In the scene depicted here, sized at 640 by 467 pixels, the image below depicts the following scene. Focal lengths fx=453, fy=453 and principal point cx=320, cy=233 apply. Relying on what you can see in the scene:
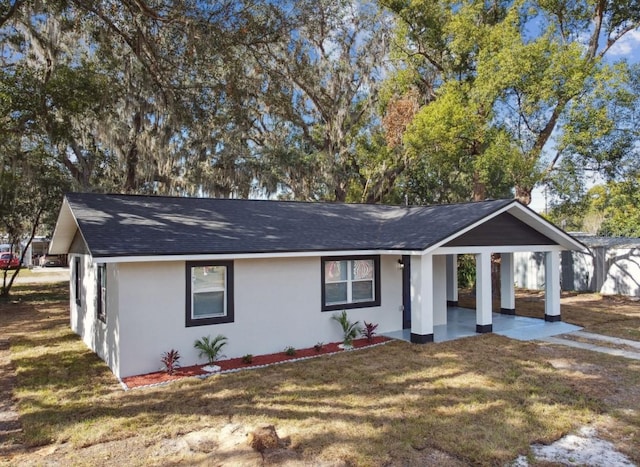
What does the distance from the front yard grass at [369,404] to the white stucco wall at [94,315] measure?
347 mm

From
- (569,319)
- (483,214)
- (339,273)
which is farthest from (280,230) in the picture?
(569,319)

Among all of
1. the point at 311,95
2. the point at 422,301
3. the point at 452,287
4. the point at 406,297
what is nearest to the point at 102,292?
the point at 422,301

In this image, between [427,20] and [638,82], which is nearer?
[638,82]

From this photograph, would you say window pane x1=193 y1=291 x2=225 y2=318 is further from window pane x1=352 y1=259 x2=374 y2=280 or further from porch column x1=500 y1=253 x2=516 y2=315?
porch column x1=500 y1=253 x2=516 y2=315

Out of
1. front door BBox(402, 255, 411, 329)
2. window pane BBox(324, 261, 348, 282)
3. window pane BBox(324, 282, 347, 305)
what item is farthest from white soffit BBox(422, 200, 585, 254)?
window pane BBox(324, 282, 347, 305)

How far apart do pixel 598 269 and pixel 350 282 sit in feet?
43.4

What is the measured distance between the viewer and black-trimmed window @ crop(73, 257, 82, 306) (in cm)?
1134

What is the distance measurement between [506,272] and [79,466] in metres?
11.7

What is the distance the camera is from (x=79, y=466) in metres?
4.80

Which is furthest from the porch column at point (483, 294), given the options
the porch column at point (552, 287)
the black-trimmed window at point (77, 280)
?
the black-trimmed window at point (77, 280)

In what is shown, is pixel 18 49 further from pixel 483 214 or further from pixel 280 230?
pixel 483 214

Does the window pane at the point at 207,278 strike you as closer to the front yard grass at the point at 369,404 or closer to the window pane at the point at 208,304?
the window pane at the point at 208,304

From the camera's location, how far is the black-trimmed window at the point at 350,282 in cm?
1026

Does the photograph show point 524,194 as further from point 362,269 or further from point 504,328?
point 362,269
